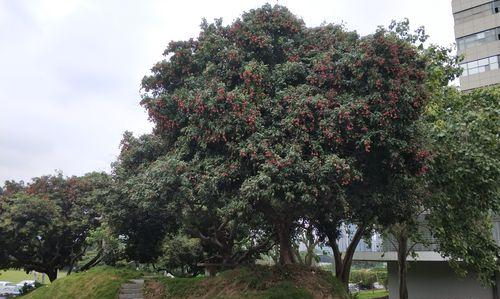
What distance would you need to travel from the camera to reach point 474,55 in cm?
3659

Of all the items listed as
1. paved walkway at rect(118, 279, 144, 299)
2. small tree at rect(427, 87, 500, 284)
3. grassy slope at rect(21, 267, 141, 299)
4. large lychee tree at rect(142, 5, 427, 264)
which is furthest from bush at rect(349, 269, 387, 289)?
large lychee tree at rect(142, 5, 427, 264)

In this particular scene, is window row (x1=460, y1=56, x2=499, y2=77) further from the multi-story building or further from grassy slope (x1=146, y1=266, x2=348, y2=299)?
grassy slope (x1=146, y1=266, x2=348, y2=299)

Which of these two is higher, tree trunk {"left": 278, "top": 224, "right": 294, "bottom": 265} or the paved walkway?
tree trunk {"left": 278, "top": 224, "right": 294, "bottom": 265}

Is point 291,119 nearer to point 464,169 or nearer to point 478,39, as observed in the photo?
point 464,169

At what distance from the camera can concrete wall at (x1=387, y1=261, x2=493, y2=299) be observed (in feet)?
87.3

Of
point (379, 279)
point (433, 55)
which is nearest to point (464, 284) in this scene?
point (433, 55)

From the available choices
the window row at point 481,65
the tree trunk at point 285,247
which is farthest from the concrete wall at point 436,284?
the tree trunk at point 285,247

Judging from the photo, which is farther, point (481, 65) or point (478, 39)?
point (478, 39)

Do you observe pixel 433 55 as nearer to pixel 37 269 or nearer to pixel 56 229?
pixel 56 229

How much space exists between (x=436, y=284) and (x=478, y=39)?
781 inches

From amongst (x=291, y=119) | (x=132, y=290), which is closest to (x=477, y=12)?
(x=291, y=119)

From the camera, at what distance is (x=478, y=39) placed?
36.8 metres

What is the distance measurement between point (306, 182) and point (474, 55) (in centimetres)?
3352

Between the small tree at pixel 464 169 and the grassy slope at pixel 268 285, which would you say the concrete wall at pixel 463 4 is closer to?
the small tree at pixel 464 169
